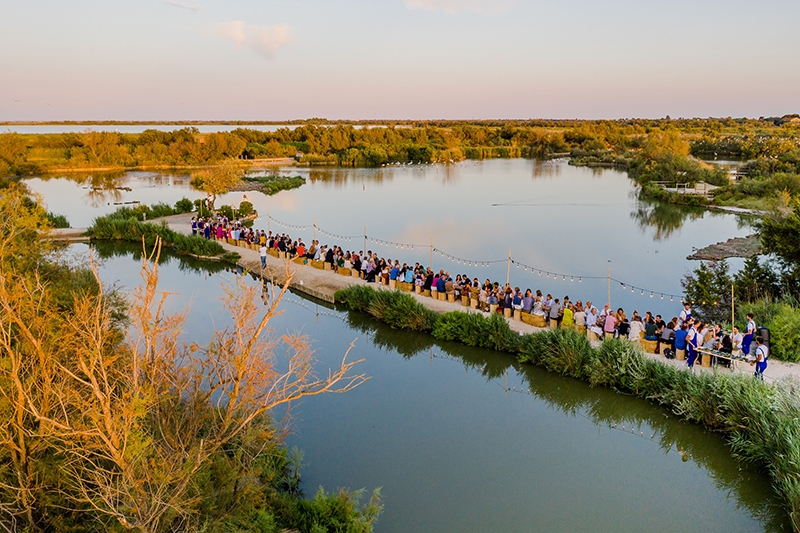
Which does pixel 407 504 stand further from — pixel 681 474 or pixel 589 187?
pixel 589 187

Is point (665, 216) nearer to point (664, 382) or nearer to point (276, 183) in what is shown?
point (664, 382)

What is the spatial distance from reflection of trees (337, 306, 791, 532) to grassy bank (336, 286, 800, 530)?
0.63 ft

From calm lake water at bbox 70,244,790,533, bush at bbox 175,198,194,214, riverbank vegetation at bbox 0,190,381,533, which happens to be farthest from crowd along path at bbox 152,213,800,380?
bush at bbox 175,198,194,214

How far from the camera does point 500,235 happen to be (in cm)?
2895

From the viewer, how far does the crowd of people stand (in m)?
11.2

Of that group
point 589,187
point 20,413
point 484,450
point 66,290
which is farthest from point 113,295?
point 589,187

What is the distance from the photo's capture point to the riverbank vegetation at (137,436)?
15.6 feet

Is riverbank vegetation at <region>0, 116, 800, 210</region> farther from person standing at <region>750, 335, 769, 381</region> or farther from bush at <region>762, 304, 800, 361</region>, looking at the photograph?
person standing at <region>750, 335, 769, 381</region>

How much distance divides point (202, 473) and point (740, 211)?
126 ft

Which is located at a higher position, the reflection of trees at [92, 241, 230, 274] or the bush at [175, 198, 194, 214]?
the bush at [175, 198, 194, 214]

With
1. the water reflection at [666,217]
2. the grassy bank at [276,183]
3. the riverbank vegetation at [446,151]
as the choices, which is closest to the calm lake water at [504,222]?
the water reflection at [666,217]

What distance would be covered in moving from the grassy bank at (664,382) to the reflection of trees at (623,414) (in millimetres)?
193

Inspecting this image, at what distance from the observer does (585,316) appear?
13000mm

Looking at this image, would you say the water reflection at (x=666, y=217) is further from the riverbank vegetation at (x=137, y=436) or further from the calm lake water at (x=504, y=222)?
the riverbank vegetation at (x=137, y=436)
